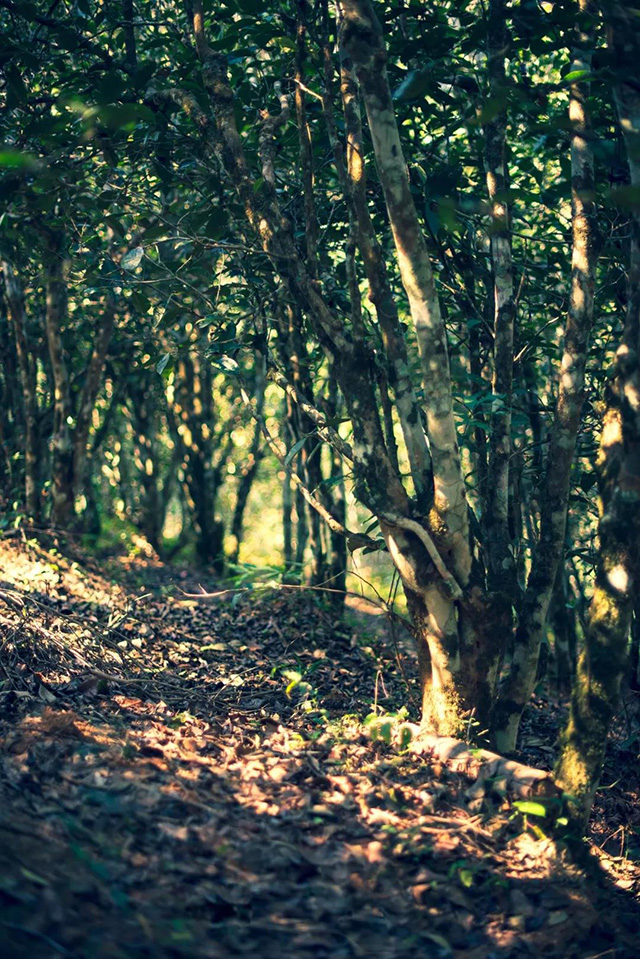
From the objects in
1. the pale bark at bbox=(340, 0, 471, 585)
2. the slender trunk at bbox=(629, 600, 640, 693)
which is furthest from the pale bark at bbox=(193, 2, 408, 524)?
the slender trunk at bbox=(629, 600, 640, 693)

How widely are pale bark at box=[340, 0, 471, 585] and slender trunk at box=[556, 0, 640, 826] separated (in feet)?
2.44

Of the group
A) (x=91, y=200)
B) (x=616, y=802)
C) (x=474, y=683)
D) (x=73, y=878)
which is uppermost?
(x=91, y=200)

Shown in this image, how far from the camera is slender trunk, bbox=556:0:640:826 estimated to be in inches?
139

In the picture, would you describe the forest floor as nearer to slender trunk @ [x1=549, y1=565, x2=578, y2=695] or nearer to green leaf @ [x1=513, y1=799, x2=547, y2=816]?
green leaf @ [x1=513, y1=799, x2=547, y2=816]

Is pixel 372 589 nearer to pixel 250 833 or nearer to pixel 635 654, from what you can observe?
pixel 250 833

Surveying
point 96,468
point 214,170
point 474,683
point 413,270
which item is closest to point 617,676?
point 474,683

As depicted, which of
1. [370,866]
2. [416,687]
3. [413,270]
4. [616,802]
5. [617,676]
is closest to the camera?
[370,866]

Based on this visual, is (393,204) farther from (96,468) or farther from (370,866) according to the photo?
(96,468)

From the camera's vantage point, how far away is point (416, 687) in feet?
19.2

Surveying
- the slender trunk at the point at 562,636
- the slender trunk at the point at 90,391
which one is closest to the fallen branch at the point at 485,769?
the slender trunk at the point at 562,636

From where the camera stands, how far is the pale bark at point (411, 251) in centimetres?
376

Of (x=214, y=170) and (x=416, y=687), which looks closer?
(x=214, y=170)

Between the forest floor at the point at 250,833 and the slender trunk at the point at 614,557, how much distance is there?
41 centimetres

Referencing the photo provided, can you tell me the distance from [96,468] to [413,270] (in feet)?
38.3
